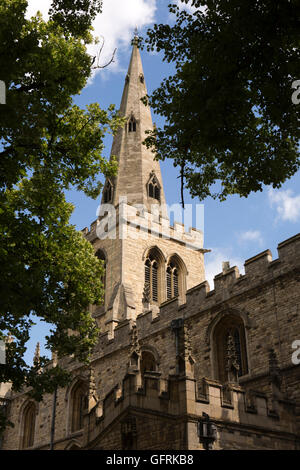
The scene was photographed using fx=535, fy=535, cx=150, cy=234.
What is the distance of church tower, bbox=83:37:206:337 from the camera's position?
1134 inches

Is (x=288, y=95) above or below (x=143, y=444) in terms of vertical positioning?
above

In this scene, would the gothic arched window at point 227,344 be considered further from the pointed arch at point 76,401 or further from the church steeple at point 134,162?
the church steeple at point 134,162

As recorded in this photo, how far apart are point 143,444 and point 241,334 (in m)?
6.06

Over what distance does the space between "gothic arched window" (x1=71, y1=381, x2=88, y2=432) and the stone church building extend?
0.06m

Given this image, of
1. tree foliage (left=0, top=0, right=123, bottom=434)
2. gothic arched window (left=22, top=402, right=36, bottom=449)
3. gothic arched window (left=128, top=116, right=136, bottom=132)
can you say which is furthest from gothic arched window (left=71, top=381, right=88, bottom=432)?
gothic arched window (left=128, top=116, right=136, bottom=132)

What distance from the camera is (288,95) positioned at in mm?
10109

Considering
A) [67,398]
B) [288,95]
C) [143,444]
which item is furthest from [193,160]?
[67,398]

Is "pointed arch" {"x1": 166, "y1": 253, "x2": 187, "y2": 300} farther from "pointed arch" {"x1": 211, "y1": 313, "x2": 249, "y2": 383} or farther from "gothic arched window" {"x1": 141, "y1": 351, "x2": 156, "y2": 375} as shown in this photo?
"pointed arch" {"x1": 211, "y1": 313, "x2": 249, "y2": 383}

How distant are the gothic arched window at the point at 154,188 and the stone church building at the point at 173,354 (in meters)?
0.16

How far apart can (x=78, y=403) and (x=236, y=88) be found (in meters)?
19.0

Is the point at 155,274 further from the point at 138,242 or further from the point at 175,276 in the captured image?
the point at 138,242

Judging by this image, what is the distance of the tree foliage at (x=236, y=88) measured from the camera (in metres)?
9.25

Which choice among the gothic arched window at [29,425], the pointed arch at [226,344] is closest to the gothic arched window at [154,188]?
the gothic arched window at [29,425]

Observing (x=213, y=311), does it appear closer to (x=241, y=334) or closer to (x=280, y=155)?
(x=241, y=334)
